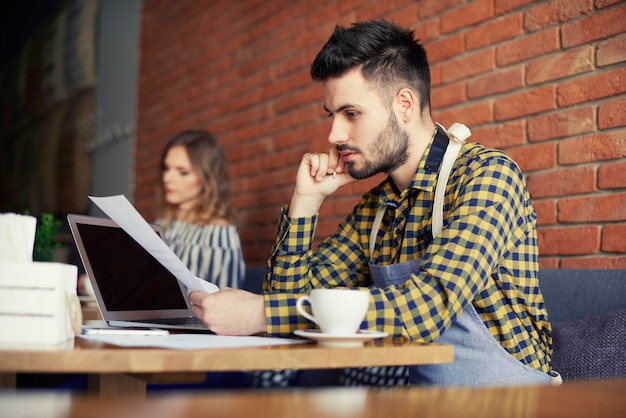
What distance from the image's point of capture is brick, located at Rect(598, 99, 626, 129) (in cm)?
186

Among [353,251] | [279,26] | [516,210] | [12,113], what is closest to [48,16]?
[12,113]

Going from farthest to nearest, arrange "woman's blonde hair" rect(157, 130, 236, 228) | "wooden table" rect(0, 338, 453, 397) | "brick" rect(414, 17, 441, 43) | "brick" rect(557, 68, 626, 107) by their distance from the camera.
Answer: "woman's blonde hair" rect(157, 130, 236, 228) → "brick" rect(414, 17, 441, 43) → "brick" rect(557, 68, 626, 107) → "wooden table" rect(0, 338, 453, 397)

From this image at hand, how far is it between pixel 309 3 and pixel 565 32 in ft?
4.87

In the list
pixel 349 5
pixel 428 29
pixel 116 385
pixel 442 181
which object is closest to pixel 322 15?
pixel 349 5

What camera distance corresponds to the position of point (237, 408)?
1.62ft

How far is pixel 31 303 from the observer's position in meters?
0.97

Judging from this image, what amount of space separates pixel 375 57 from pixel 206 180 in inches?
67.5

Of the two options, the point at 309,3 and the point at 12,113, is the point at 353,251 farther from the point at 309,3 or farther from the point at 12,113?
the point at 12,113

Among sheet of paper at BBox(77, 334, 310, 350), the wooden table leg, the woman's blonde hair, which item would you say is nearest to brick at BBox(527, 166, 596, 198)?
sheet of paper at BBox(77, 334, 310, 350)

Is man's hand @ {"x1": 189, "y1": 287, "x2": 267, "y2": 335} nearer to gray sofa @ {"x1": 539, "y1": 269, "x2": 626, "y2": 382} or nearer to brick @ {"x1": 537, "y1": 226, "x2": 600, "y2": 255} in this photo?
gray sofa @ {"x1": 539, "y1": 269, "x2": 626, "y2": 382}

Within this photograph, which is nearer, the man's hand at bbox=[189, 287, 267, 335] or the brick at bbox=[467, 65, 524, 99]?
the man's hand at bbox=[189, 287, 267, 335]

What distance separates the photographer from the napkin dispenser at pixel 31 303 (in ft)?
3.14

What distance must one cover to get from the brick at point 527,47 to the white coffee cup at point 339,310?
1290mm

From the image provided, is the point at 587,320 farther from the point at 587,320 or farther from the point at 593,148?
the point at 593,148
